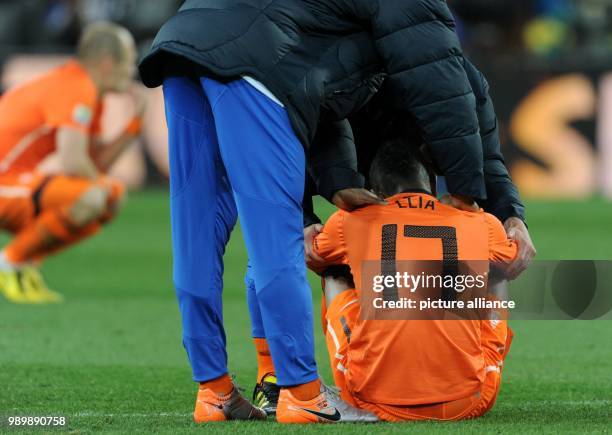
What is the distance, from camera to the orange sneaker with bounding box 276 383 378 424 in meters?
4.33

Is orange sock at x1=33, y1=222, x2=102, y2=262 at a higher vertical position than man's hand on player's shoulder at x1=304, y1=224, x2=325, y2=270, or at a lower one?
lower

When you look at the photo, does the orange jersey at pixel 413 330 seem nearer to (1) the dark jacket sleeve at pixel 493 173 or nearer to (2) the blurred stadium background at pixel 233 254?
(2) the blurred stadium background at pixel 233 254

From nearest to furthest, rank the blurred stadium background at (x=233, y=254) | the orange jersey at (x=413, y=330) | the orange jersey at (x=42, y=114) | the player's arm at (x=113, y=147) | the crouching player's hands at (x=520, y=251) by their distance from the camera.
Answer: the orange jersey at (x=413, y=330) → the crouching player's hands at (x=520, y=251) → the blurred stadium background at (x=233, y=254) → the orange jersey at (x=42, y=114) → the player's arm at (x=113, y=147)

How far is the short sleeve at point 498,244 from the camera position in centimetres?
454

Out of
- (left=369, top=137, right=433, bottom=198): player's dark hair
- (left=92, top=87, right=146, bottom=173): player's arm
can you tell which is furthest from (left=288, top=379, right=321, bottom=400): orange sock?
(left=92, top=87, right=146, bottom=173): player's arm

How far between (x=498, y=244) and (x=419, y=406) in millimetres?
611

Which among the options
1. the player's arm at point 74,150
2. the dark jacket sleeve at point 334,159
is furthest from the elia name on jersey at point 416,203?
the player's arm at point 74,150

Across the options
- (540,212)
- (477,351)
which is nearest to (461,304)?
(477,351)

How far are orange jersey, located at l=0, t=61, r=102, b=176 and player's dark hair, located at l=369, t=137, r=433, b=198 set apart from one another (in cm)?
461

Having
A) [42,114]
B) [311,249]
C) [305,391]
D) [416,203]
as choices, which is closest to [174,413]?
[305,391]

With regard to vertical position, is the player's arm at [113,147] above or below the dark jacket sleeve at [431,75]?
below

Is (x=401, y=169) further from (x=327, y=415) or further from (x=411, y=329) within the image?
(x=327, y=415)

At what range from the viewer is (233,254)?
11266mm

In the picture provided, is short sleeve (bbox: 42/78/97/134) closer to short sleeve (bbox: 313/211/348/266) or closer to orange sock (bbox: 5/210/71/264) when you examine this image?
orange sock (bbox: 5/210/71/264)
